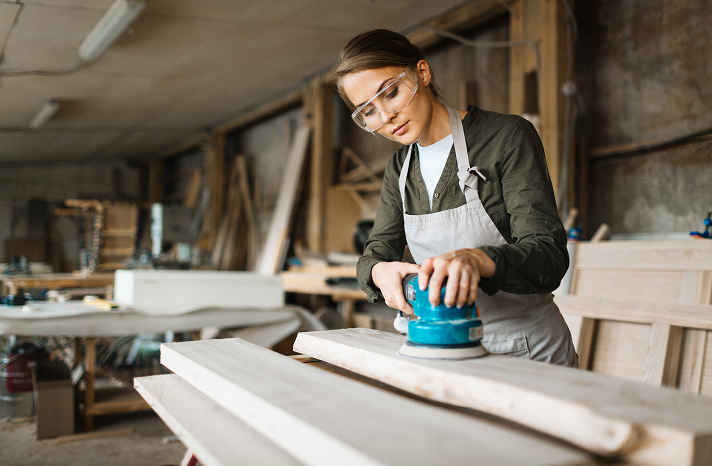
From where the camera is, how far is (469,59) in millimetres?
5012

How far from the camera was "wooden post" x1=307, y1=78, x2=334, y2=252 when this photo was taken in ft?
21.8

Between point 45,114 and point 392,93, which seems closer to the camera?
point 392,93

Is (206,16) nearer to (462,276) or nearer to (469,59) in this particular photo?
(469,59)

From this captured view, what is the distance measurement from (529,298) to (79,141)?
9.90 meters

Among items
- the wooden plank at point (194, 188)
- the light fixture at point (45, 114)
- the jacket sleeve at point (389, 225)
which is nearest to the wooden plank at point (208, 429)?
the jacket sleeve at point (389, 225)

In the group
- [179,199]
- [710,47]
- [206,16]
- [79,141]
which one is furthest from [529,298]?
[179,199]

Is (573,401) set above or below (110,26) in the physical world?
below

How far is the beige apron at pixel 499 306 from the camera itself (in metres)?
1.44

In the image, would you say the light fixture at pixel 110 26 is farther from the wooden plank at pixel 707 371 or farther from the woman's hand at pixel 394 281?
the wooden plank at pixel 707 371

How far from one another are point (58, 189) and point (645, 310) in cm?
1190

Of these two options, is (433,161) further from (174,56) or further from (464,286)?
(174,56)

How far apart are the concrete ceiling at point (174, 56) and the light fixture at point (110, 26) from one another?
0.21 ft

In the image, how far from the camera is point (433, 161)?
61.1 inches

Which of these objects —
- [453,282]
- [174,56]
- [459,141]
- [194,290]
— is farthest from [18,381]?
[453,282]
